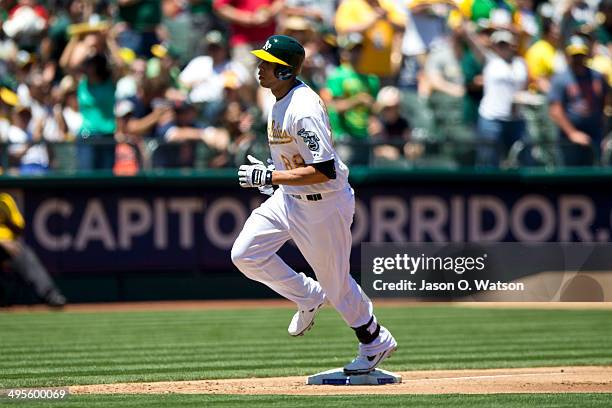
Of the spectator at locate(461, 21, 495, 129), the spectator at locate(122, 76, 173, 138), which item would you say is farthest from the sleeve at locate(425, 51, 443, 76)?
the spectator at locate(122, 76, 173, 138)

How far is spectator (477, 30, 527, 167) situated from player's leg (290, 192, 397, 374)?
767 cm

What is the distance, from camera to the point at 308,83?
16.5 meters

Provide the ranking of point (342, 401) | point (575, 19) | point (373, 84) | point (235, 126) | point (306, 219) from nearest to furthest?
point (342, 401) → point (306, 219) → point (235, 126) → point (373, 84) → point (575, 19)

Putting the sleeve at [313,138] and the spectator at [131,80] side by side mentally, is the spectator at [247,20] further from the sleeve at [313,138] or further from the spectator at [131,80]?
the sleeve at [313,138]

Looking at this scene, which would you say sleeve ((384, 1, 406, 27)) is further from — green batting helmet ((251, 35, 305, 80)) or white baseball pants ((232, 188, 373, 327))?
green batting helmet ((251, 35, 305, 80))

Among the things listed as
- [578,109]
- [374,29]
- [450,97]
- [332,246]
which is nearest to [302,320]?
[332,246]

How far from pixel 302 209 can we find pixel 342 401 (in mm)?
1427

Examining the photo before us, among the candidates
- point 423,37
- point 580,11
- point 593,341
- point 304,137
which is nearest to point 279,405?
point 304,137

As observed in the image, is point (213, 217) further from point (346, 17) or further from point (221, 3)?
point (346, 17)

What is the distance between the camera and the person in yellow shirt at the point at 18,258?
14969 millimetres

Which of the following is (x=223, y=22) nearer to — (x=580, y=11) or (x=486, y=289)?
(x=580, y=11)

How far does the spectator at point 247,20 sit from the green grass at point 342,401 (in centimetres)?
954

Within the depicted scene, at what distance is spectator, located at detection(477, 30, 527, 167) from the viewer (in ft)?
53.2

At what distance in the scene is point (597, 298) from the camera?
13.0m
